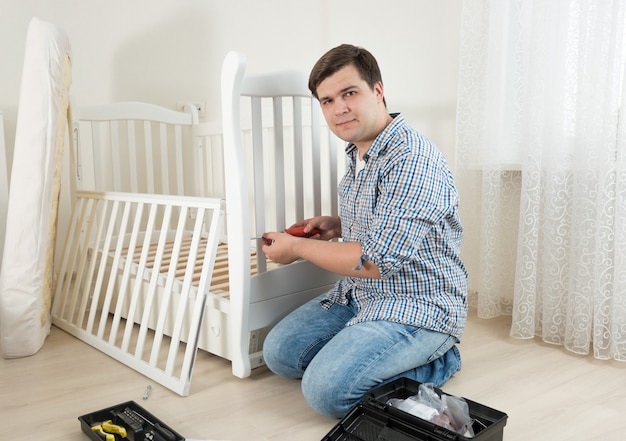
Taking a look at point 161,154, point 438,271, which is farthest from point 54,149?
point 438,271

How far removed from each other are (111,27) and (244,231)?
4.75 ft

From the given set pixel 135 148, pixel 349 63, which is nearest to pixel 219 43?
pixel 135 148

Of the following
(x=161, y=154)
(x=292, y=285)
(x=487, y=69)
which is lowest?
(x=292, y=285)

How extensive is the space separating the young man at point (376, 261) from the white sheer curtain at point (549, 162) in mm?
396

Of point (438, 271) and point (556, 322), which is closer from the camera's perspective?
point (438, 271)

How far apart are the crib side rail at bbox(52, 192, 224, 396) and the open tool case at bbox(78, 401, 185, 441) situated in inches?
7.0

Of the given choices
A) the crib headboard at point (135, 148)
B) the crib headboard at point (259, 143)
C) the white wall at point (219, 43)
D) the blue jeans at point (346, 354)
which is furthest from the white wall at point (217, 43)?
the blue jeans at point (346, 354)

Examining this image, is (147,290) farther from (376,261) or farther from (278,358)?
(376,261)

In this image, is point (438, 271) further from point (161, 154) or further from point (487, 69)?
point (161, 154)

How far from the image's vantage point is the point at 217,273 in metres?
1.70

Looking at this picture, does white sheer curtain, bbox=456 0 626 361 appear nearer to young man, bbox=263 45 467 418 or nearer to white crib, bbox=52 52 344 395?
young man, bbox=263 45 467 418

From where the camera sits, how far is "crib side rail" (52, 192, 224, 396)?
4.53 ft

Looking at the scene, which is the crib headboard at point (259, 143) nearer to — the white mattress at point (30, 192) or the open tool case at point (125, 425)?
the open tool case at point (125, 425)

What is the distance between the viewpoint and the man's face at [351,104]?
126cm
